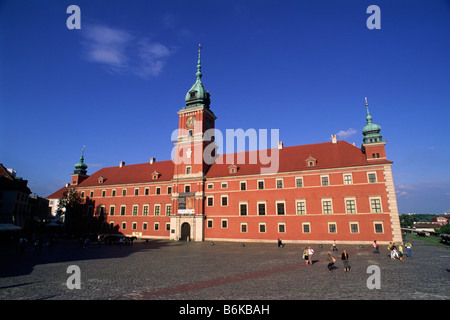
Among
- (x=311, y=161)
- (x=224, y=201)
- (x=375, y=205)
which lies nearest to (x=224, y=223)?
(x=224, y=201)

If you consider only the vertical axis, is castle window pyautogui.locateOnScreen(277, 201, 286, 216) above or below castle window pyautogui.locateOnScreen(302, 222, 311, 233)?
above

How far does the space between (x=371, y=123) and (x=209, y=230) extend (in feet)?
105

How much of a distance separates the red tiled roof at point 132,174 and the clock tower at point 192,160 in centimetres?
521

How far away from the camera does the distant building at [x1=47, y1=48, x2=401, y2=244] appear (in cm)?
3409

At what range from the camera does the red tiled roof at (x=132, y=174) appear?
5154 centimetres

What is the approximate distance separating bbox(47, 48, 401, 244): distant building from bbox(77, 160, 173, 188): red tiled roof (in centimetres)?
31

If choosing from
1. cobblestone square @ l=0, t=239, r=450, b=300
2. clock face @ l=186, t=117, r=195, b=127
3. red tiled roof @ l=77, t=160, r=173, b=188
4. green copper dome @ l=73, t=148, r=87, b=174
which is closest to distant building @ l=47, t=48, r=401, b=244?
clock face @ l=186, t=117, r=195, b=127

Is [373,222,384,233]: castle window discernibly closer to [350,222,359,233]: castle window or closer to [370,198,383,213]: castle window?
[370,198,383,213]: castle window

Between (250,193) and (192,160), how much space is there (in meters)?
13.1

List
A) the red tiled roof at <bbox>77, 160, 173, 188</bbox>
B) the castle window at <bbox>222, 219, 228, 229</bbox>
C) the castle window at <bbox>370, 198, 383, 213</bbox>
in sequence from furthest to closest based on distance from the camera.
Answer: the red tiled roof at <bbox>77, 160, 173, 188</bbox>
the castle window at <bbox>222, 219, 228, 229</bbox>
the castle window at <bbox>370, 198, 383, 213</bbox>

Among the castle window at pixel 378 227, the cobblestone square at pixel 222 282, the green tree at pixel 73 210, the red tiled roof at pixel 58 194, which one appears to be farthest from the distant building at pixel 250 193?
the red tiled roof at pixel 58 194

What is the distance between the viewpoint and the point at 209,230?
4266 cm

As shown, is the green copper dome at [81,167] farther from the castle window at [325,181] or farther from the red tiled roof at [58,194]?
the castle window at [325,181]
